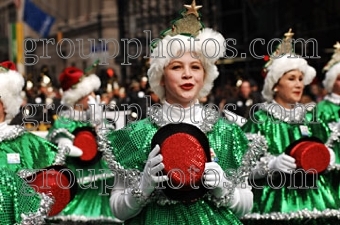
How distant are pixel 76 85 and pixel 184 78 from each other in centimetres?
643

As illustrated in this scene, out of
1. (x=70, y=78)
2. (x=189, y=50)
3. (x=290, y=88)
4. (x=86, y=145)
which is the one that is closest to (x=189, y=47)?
(x=189, y=50)

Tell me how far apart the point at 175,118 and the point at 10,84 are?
1.65 m

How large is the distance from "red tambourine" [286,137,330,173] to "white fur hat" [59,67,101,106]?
4.37m

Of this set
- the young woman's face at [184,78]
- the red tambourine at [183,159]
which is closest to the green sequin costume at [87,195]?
the young woman's face at [184,78]

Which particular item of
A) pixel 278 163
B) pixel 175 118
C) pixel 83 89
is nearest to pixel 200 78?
pixel 175 118

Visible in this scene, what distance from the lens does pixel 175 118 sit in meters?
6.16

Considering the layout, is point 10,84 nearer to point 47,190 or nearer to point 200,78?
point 47,190

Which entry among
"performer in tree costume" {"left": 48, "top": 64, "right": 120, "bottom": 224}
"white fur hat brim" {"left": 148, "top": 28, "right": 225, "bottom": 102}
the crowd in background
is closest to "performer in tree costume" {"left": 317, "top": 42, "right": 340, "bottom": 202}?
"performer in tree costume" {"left": 48, "top": 64, "right": 120, "bottom": 224}

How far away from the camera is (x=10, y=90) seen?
7211 mm

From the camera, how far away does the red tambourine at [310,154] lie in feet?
27.2

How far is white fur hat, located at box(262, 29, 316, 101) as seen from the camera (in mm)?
9297

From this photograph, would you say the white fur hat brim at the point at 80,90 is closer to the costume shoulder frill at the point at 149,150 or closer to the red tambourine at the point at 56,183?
the red tambourine at the point at 56,183

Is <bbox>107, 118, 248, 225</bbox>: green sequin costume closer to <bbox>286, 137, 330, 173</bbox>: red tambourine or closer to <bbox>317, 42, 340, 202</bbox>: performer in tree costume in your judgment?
<bbox>286, 137, 330, 173</bbox>: red tambourine

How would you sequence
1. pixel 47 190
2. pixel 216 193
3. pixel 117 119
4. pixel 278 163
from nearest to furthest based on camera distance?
pixel 216 193
pixel 47 190
pixel 278 163
pixel 117 119
